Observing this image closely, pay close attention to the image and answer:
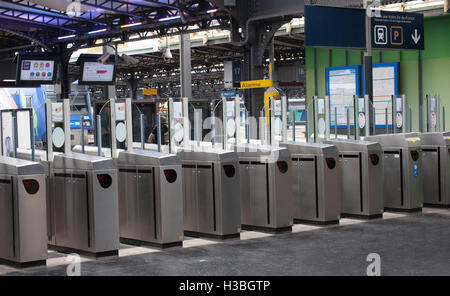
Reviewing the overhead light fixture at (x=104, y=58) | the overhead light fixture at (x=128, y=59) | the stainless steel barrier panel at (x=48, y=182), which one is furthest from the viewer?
the overhead light fixture at (x=104, y=58)

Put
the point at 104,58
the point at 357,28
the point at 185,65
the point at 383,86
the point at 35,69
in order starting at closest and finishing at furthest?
1. the point at 357,28
2. the point at 383,86
3. the point at 104,58
4. the point at 35,69
5. the point at 185,65

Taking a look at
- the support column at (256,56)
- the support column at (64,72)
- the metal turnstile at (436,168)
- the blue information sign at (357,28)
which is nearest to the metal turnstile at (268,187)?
the blue information sign at (357,28)

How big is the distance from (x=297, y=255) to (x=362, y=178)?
287 cm

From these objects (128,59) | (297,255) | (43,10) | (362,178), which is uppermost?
(43,10)

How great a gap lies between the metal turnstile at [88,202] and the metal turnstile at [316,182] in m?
3.04

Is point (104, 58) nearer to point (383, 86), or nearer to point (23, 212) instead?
point (383, 86)

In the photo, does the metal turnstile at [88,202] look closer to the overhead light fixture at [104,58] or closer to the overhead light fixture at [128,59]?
the overhead light fixture at [128,59]

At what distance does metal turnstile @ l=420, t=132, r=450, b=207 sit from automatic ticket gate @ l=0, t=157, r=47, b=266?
659 centimetres

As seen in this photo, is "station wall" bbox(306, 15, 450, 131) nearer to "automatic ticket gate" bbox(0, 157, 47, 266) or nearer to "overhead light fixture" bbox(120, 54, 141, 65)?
"overhead light fixture" bbox(120, 54, 141, 65)

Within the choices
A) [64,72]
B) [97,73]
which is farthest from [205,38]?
[97,73]

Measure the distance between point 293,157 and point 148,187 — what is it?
2482 mm

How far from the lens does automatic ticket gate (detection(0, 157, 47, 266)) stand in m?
6.57

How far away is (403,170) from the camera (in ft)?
32.8

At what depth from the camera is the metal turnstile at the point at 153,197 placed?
7.51 metres
